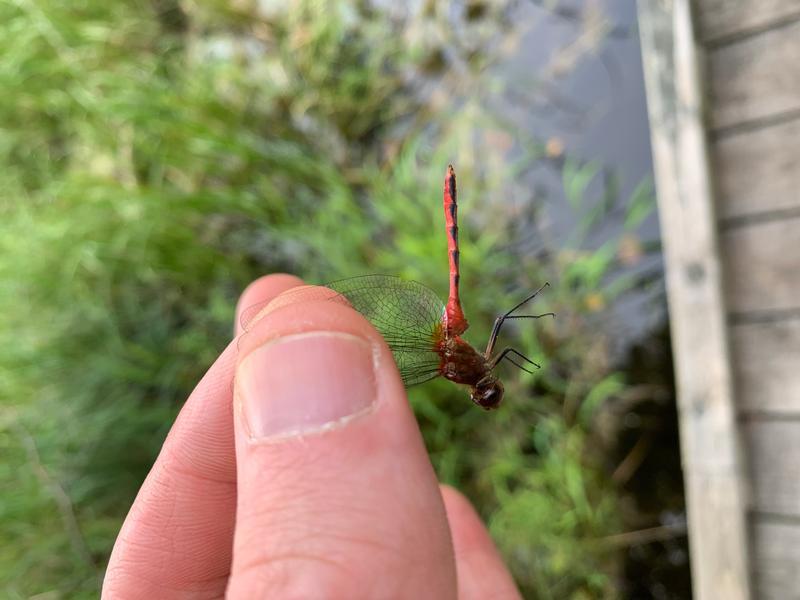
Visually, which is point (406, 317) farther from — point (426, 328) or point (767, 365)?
point (767, 365)

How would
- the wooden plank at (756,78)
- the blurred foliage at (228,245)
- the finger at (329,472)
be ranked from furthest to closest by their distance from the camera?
the blurred foliage at (228,245) < the wooden plank at (756,78) < the finger at (329,472)

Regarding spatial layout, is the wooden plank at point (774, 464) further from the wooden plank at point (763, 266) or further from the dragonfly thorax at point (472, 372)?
the dragonfly thorax at point (472, 372)

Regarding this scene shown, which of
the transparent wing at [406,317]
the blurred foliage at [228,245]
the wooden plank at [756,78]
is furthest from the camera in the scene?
the blurred foliage at [228,245]

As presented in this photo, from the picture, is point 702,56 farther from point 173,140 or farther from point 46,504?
point 46,504

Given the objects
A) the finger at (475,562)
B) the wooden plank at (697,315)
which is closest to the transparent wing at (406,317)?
the finger at (475,562)

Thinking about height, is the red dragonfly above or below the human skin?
above

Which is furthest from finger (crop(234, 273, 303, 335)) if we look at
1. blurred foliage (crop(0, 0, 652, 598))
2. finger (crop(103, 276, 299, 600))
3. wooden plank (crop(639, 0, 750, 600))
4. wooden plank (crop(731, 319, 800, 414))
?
wooden plank (crop(731, 319, 800, 414))

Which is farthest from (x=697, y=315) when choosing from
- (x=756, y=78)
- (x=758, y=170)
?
(x=756, y=78)

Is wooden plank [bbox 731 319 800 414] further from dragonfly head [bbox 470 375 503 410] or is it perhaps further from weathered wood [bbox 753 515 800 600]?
dragonfly head [bbox 470 375 503 410]
